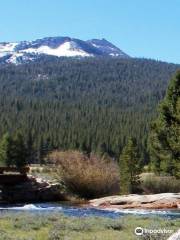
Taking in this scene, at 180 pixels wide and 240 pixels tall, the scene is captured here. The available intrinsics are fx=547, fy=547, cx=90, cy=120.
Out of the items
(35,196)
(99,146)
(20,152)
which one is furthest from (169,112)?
(99,146)

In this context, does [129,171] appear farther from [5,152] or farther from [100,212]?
[5,152]

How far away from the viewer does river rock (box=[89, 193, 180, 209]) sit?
44.9 metres

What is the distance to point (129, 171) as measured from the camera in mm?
56656

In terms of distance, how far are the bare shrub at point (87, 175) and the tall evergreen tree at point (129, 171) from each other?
981 mm

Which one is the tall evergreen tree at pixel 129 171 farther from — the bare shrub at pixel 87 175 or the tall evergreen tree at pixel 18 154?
the tall evergreen tree at pixel 18 154

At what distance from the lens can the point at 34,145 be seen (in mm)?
167125

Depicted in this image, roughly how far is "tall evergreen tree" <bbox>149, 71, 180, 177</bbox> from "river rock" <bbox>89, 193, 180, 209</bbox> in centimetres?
400

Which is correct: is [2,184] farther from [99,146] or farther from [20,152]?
[99,146]

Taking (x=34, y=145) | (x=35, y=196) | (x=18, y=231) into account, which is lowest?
(x=34, y=145)

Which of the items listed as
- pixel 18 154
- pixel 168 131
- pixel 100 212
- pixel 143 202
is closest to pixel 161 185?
pixel 168 131

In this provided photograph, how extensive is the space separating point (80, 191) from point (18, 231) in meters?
35.5

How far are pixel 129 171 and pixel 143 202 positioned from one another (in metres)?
11.1

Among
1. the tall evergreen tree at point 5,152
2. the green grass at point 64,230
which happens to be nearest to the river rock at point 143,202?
the green grass at point 64,230

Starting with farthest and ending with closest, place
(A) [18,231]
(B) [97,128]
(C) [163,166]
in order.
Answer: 1. (B) [97,128]
2. (C) [163,166]
3. (A) [18,231]
